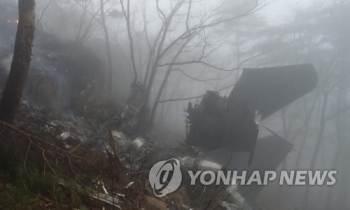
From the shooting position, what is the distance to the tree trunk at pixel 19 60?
5.54 m

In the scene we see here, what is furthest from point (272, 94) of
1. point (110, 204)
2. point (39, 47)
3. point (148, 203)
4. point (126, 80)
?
point (126, 80)

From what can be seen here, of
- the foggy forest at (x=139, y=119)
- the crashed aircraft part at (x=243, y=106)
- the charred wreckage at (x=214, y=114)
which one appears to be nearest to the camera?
the foggy forest at (x=139, y=119)

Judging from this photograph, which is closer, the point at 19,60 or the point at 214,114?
the point at 19,60

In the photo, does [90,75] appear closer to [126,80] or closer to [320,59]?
[126,80]

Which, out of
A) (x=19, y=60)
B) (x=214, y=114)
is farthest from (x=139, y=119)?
(x=19, y=60)

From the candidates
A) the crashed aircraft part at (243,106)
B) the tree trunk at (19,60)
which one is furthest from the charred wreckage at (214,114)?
the tree trunk at (19,60)

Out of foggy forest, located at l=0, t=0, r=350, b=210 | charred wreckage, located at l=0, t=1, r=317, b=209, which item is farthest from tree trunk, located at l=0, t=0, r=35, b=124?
charred wreckage, located at l=0, t=1, r=317, b=209

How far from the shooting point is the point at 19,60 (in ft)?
18.2

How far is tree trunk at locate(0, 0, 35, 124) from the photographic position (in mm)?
5543

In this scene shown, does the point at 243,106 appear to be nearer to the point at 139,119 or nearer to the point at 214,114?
the point at 214,114

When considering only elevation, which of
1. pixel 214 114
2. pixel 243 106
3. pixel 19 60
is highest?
pixel 243 106

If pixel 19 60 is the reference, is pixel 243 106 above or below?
above

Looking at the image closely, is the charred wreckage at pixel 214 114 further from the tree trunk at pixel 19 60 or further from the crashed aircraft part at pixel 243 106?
the tree trunk at pixel 19 60

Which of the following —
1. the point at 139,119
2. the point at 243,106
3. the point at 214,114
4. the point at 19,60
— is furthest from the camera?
the point at 139,119
